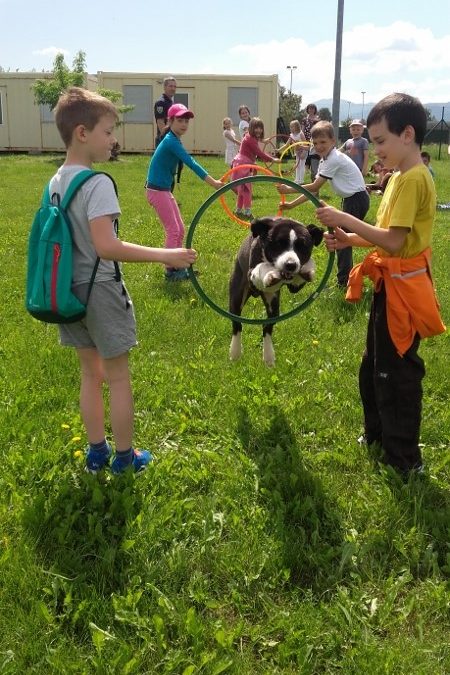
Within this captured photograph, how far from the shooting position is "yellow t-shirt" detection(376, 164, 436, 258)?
3.20 m

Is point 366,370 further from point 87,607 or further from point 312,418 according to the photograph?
point 87,607

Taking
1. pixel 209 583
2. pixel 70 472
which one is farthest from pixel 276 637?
pixel 70 472

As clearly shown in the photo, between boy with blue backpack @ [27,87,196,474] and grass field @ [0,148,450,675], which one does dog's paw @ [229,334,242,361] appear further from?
boy with blue backpack @ [27,87,196,474]

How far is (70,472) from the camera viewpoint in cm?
370

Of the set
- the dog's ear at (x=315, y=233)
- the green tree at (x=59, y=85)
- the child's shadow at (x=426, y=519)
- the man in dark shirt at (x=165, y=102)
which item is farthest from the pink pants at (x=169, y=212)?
the green tree at (x=59, y=85)

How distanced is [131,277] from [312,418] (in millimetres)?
4093

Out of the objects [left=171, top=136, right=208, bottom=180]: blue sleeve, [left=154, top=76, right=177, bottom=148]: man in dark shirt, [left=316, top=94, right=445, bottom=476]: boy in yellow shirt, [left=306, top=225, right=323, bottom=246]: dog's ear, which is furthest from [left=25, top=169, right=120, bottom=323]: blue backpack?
[left=154, top=76, right=177, bottom=148]: man in dark shirt

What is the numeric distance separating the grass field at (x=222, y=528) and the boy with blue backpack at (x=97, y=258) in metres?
0.47

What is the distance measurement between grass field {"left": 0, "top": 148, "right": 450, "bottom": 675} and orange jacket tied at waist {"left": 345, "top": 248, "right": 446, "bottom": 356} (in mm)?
887

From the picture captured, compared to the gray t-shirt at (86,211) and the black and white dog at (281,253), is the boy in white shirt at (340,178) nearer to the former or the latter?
the black and white dog at (281,253)

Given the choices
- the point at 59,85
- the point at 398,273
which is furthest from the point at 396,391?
the point at 59,85

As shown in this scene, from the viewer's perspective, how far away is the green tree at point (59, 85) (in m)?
27.8

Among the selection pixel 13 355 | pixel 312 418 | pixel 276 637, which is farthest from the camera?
pixel 13 355

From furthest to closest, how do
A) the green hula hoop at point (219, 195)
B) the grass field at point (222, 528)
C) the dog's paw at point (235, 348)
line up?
the dog's paw at point (235, 348) → the green hula hoop at point (219, 195) → the grass field at point (222, 528)
